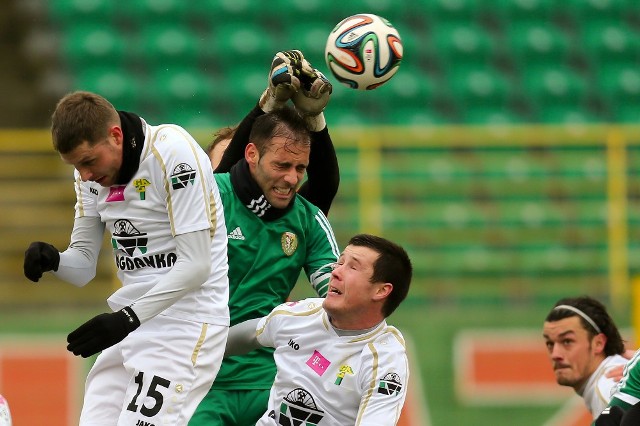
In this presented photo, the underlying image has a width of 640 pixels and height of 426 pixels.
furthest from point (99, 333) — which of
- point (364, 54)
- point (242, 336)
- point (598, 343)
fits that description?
point (598, 343)

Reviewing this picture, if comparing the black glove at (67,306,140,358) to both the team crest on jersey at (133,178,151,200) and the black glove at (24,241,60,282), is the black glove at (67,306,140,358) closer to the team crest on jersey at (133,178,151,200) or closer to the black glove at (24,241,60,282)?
the team crest on jersey at (133,178,151,200)

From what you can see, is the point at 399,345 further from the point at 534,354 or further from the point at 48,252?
the point at 534,354

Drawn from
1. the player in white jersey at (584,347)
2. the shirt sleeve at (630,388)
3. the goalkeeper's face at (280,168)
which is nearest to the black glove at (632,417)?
the shirt sleeve at (630,388)

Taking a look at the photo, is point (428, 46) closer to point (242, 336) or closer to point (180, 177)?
point (242, 336)

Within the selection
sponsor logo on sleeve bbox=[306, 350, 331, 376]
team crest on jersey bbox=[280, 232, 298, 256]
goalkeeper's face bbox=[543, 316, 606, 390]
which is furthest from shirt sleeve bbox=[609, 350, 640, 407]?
team crest on jersey bbox=[280, 232, 298, 256]

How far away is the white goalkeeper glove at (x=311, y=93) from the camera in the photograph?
5.34 m

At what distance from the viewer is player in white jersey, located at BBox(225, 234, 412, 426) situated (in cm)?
491

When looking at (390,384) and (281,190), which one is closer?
(390,384)

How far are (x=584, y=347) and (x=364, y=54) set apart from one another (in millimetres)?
1752

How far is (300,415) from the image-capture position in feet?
16.4

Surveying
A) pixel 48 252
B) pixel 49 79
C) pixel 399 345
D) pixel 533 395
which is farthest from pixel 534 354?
pixel 49 79

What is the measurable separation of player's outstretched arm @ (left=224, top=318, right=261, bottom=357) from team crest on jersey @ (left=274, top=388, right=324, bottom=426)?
31 centimetres

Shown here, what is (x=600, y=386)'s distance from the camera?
583cm

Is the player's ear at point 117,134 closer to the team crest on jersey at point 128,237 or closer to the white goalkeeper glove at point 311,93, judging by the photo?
the team crest on jersey at point 128,237
